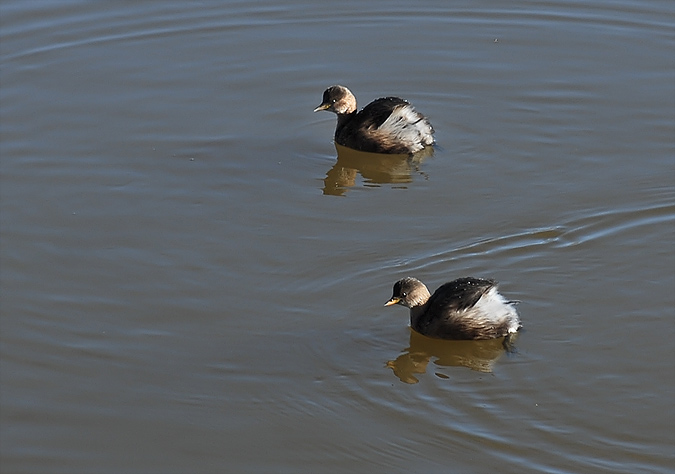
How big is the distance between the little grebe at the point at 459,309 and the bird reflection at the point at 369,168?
85.2 inches

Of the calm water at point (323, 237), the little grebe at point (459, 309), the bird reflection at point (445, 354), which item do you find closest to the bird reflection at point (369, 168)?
the calm water at point (323, 237)

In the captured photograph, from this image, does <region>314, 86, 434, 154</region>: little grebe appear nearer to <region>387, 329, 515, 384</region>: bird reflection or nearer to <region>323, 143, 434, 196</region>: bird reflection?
<region>323, 143, 434, 196</region>: bird reflection

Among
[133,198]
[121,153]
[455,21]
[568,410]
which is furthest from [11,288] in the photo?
[455,21]

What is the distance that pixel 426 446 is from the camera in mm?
6148

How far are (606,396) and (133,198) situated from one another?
4.22 meters

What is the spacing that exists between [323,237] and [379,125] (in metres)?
1.94

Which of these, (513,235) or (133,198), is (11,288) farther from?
(513,235)

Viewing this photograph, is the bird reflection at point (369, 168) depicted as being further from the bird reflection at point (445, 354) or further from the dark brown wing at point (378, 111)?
the bird reflection at point (445, 354)

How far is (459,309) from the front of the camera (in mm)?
7230

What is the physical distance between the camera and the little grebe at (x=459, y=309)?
7.16m

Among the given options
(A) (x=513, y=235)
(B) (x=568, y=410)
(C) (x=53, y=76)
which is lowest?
(B) (x=568, y=410)

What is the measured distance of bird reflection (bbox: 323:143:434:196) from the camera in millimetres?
9594

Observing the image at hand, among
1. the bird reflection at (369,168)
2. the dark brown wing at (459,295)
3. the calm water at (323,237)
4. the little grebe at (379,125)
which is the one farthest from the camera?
the little grebe at (379,125)

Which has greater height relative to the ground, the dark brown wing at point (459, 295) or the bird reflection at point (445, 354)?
the dark brown wing at point (459, 295)
